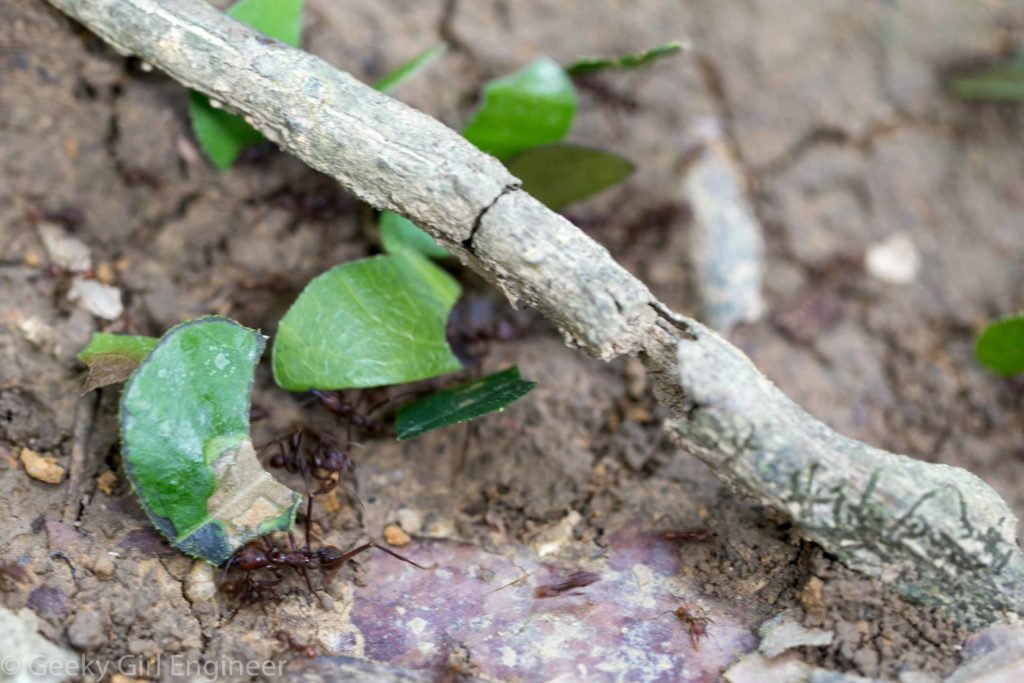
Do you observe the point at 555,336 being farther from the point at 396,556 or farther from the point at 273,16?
the point at 273,16

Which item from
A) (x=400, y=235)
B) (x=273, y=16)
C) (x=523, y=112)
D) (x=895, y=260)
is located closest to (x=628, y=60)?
(x=523, y=112)

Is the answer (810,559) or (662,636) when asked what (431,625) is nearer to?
(662,636)

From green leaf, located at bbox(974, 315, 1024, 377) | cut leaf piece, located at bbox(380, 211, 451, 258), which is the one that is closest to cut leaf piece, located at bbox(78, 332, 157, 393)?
cut leaf piece, located at bbox(380, 211, 451, 258)

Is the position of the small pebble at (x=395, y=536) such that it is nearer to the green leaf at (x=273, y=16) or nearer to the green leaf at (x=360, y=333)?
the green leaf at (x=360, y=333)

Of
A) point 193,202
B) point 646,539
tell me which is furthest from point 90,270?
point 646,539

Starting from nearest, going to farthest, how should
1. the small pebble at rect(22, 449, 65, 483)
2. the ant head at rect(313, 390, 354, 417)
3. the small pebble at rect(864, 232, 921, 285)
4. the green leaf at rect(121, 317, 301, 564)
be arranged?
the green leaf at rect(121, 317, 301, 564) < the small pebble at rect(22, 449, 65, 483) < the ant head at rect(313, 390, 354, 417) < the small pebble at rect(864, 232, 921, 285)

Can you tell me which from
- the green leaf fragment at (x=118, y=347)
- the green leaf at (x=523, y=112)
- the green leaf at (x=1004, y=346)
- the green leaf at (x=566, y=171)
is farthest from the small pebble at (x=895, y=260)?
the green leaf fragment at (x=118, y=347)

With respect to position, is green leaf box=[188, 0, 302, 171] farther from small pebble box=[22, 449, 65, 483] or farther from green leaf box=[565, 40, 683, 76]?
small pebble box=[22, 449, 65, 483]
